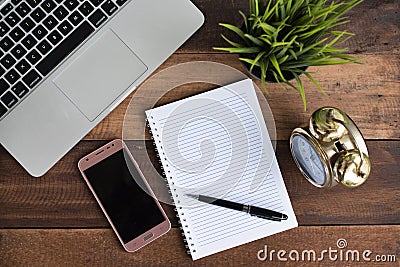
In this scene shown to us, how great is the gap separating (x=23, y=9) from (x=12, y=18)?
0.02 meters

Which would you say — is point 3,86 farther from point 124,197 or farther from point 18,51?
point 124,197

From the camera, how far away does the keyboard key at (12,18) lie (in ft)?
2.60

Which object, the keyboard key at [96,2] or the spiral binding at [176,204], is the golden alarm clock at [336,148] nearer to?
the spiral binding at [176,204]

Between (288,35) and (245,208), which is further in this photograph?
(245,208)

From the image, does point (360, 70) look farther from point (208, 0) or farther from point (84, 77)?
point (84, 77)

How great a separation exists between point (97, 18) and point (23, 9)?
0.34 ft

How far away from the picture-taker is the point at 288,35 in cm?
72

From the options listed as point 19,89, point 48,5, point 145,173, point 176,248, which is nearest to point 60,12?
point 48,5

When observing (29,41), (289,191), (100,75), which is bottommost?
(289,191)

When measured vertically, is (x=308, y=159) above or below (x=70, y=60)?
below

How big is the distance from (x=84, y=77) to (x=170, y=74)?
128mm

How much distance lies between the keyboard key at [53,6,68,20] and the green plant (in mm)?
232

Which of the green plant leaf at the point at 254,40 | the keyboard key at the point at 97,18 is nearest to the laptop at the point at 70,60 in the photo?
the keyboard key at the point at 97,18

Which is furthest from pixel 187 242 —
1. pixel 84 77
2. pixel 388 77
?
pixel 388 77
